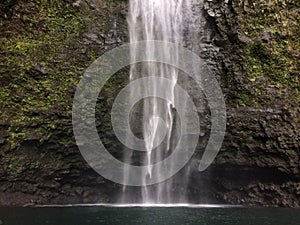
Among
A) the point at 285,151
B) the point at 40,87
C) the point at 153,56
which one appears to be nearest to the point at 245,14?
the point at 153,56

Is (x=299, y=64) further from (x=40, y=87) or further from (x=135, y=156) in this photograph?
(x=40, y=87)

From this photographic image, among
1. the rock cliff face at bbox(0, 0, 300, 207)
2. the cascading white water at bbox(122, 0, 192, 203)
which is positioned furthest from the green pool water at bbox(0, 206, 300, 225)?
the cascading white water at bbox(122, 0, 192, 203)

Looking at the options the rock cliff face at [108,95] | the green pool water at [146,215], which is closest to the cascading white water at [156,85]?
the rock cliff face at [108,95]

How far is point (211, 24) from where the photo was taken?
1060 cm

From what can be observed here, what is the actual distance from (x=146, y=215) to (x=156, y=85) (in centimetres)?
348

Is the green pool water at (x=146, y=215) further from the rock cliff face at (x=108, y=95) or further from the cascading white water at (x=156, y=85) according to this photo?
the cascading white water at (x=156, y=85)

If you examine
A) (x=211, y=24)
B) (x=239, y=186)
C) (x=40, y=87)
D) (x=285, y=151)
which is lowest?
(x=239, y=186)

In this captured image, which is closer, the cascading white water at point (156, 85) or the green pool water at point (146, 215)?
the green pool water at point (146, 215)

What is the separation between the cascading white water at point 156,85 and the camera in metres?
10.6


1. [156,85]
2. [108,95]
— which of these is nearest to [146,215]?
[108,95]

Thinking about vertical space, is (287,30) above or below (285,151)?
above

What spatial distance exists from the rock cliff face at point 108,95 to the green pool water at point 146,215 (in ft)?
2.57

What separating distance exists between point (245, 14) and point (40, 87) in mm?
5092

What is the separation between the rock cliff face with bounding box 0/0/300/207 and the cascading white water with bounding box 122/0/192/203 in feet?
1.35
